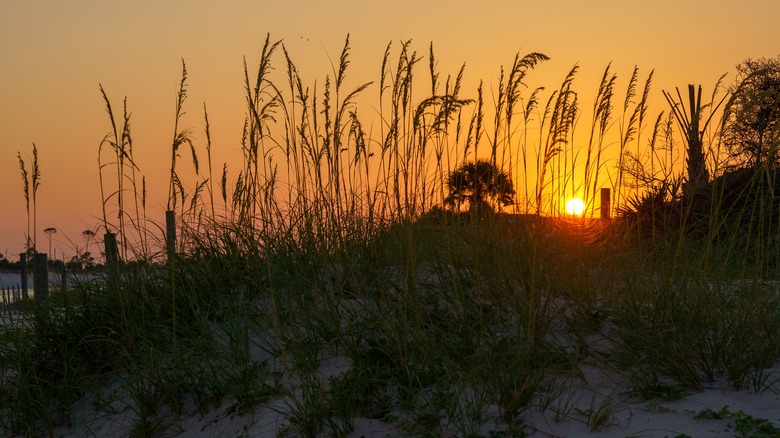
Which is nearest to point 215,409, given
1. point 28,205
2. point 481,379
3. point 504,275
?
point 481,379

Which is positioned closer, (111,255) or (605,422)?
(605,422)

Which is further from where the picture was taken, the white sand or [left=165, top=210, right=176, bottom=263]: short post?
[left=165, top=210, right=176, bottom=263]: short post

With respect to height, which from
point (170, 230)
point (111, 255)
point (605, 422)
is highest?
point (170, 230)

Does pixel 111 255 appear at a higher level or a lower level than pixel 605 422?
higher

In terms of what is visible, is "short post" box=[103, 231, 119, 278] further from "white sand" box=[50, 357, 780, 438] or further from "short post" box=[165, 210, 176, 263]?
"white sand" box=[50, 357, 780, 438]

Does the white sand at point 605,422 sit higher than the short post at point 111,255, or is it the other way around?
the short post at point 111,255

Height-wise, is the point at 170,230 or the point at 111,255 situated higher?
the point at 170,230

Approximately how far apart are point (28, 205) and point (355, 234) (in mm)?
2564

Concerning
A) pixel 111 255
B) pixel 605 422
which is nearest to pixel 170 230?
pixel 111 255

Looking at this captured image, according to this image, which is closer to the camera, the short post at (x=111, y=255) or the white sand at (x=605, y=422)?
the white sand at (x=605, y=422)

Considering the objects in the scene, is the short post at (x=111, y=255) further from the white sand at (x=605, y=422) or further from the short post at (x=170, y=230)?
the white sand at (x=605, y=422)

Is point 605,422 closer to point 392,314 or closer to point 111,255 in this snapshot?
point 392,314

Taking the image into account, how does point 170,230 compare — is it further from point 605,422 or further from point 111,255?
point 605,422

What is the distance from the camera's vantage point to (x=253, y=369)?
13.6 ft
